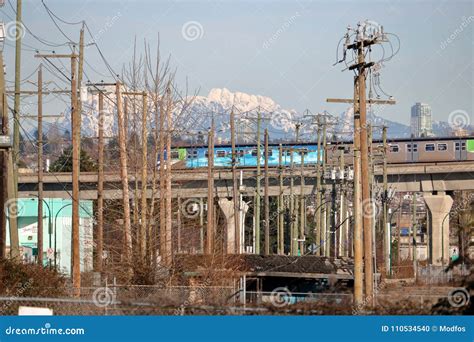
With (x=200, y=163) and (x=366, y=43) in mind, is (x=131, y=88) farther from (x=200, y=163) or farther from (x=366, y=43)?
(x=200, y=163)

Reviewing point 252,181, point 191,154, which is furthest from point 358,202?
point 191,154

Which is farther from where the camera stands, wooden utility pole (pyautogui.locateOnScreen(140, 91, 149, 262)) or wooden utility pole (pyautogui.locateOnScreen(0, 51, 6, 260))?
wooden utility pole (pyautogui.locateOnScreen(140, 91, 149, 262))

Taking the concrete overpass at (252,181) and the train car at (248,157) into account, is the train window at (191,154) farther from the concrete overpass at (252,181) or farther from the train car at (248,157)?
the concrete overpass at (252,181)

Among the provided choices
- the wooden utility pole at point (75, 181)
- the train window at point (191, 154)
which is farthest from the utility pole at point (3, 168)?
the train window at point (191, 154)

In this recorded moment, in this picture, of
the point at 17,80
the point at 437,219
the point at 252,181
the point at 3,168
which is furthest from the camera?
the point at 252,181

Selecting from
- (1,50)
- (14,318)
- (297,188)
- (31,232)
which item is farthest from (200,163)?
(14,318)

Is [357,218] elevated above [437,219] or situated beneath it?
situated beneath

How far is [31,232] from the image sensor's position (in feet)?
253

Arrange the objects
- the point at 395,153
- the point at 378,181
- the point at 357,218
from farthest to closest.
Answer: the point at 395,153 → the point at 378,181 → the point at 357,218

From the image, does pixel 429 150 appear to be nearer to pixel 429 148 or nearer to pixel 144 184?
pixel 429 148

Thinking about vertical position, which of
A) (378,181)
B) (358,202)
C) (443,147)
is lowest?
(358,202)

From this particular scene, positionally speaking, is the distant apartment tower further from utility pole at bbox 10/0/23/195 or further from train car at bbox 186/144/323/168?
utility pole at bbox 10/0/23/195

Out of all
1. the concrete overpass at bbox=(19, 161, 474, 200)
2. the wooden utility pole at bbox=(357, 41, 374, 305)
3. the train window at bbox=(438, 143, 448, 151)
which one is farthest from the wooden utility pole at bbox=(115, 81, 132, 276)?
the train window at bbox=(438, 143, 448, 151)

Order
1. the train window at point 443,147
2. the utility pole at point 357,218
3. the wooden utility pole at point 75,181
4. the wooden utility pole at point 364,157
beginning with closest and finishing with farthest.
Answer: the utility pole at point 357,218 → the wooden utility pole at point 364,157 → the wooden utility pole at point 75,181 → the train window at point 443,147
